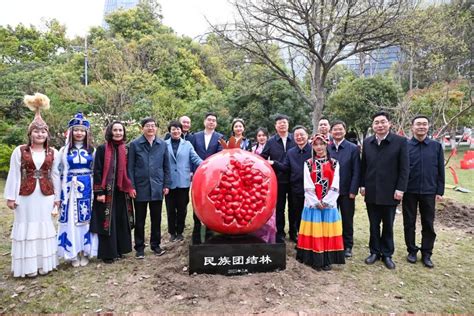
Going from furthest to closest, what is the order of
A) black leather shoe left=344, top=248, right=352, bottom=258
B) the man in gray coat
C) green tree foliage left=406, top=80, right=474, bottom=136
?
green tree foliage left=406, top=80, right=474, bottom=136 < black leather shoe left=344, top=248, right=352, bottom=258 < the man in gray coat

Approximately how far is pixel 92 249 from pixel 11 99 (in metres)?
12.8

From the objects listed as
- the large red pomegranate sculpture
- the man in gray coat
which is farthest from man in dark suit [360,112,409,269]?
the man in gray coat

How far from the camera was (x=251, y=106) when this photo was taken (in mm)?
16531

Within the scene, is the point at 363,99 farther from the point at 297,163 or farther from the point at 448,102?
the point at 297,163

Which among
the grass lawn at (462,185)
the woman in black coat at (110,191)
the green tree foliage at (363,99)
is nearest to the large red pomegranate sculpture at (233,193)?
the woman in black coat at (110,191)

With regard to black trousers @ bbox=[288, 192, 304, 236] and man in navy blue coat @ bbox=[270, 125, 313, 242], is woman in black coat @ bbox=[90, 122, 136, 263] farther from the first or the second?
black trousers @ bbox=[288, 192, 304, 236]

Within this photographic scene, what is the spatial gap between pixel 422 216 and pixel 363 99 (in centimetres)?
1367

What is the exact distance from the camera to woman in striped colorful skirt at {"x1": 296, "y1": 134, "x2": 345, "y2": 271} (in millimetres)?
4156

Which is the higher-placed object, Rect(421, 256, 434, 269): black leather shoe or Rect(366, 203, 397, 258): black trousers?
Rect(366, 203, 397, 258): black trousers

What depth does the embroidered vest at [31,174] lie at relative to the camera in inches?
162

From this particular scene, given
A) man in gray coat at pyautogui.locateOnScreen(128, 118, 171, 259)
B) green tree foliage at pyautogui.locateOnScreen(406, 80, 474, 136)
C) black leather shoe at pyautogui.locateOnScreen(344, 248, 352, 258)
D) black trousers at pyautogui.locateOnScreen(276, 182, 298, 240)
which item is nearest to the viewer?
man in gray coat at pyautogui.locateOnScreen(128, 118, 171, 259)

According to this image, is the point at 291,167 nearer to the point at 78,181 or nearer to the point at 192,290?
the point at 192,290

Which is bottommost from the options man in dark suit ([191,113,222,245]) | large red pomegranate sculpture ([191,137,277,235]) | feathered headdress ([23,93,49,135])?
large red pomegranate sculpture ([191,137,277,235])

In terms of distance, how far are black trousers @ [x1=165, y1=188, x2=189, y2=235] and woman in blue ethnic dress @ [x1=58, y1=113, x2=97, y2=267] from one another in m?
1.17
